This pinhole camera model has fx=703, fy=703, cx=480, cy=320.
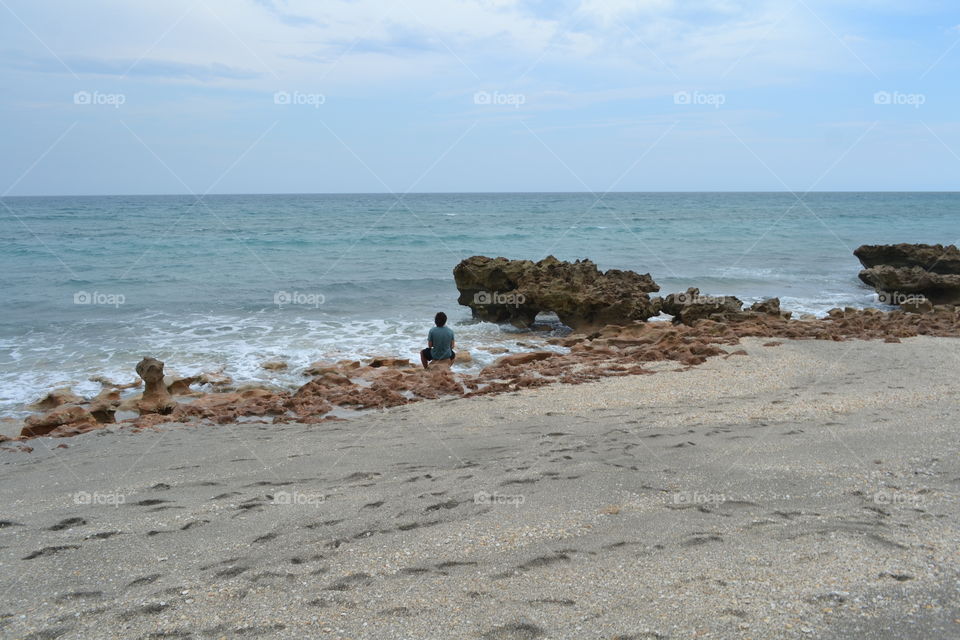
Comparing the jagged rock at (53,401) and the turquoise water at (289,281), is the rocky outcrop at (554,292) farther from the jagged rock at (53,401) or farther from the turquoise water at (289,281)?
the jagged rock at (53,401)

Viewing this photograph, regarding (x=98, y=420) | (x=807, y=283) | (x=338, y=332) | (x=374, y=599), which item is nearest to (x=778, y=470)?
(x=374, y=599)

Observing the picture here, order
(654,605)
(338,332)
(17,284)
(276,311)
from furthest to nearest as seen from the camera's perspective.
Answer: (17,284) < (276,311) < (338,332) < (654,605)

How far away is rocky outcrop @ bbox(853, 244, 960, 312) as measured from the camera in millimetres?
16125

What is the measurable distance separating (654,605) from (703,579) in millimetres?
385

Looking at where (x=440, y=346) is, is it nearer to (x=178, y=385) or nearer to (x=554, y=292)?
(x=178, y=385)

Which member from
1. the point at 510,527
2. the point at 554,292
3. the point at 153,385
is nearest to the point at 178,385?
the point at 153,385

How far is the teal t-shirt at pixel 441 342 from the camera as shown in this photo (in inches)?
408

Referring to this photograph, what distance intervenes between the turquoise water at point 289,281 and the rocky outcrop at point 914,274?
2.38 ft

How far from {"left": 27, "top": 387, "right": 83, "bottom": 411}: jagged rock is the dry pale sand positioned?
6.72 feet

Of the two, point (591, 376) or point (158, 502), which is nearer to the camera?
point (158, 502)

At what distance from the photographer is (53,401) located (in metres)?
9.04

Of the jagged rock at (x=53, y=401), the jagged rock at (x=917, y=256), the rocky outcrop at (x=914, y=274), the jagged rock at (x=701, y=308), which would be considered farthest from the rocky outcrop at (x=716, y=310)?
the jagged rock at (x=53, y=401)

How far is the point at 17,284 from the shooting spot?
66.7ft

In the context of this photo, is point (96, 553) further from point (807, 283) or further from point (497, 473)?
point (807, 283)
